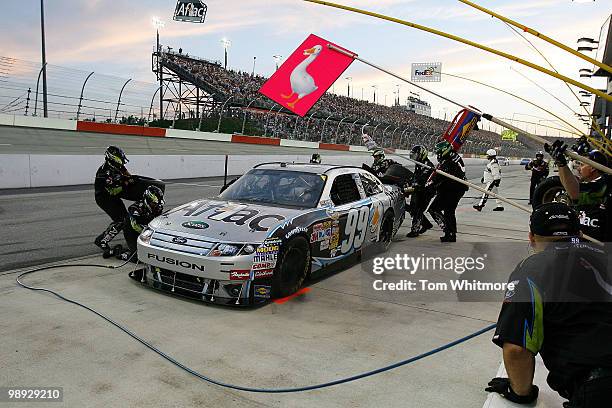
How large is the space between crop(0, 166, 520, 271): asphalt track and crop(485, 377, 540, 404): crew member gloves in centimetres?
A: 552

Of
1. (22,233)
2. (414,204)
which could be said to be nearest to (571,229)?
(414,204)

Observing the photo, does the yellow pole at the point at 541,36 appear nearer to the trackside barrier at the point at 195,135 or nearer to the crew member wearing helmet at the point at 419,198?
the crew member wearing helmet at the point at 419,198

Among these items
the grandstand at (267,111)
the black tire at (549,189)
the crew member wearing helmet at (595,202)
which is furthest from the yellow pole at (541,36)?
the grandstand at (267,111)

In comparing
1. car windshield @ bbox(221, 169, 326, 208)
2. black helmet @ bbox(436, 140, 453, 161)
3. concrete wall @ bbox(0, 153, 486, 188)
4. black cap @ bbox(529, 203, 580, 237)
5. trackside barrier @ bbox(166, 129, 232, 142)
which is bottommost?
concrete wall @ bbox(0, 153, 486, 188)

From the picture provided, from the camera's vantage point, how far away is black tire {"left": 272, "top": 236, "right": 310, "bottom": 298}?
5.04 metres

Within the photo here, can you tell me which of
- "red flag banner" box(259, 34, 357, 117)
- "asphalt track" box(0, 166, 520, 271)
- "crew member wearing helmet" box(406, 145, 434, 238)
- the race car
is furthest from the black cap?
"crew member wearing helmet" box(406, 145, 434, 238)

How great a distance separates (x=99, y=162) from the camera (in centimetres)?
1628

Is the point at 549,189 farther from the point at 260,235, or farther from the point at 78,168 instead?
the point at 78,168

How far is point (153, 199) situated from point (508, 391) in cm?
484

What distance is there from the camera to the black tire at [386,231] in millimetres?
7582

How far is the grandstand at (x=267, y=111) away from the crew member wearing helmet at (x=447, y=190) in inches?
827

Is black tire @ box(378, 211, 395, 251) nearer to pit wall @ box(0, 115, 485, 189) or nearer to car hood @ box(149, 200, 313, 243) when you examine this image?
car hood @ box(149, 200, 313, 243)

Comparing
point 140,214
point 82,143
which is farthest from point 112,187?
point 82,143

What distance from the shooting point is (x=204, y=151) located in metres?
24.6
